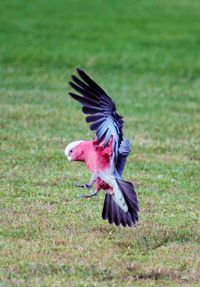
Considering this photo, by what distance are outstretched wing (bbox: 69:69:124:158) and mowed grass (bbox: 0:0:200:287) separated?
2.66 feet

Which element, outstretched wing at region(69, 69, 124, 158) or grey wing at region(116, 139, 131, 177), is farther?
grey wing at region(116, 139, 131, 177)

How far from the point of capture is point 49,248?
20.8 ft

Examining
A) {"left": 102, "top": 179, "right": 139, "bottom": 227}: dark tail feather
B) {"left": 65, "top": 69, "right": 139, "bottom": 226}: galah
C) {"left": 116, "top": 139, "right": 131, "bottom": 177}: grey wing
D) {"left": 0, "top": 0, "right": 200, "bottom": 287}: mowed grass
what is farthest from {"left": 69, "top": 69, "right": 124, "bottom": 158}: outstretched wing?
{"left": 0, "top": 0, "right": 200, "bottom": 287}: mowed grass

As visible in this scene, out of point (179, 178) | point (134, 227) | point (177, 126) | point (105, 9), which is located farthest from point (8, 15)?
point (134, 227)

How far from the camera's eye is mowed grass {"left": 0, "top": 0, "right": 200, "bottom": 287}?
6094mm

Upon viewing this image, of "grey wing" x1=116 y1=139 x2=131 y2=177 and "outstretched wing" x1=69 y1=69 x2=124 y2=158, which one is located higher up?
"outstretched wing" x1=69 y1=69 x2=124 y2=158

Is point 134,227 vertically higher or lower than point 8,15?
lower

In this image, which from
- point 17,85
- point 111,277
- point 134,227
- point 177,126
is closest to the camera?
point 111,277

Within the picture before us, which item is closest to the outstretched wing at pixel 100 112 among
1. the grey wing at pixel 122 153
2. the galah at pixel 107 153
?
the galah at pixel 107 153

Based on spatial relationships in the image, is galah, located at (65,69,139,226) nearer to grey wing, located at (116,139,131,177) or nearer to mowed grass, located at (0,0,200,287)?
grey wing, located at (116,139,131,177)

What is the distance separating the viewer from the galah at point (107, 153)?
633 centimetres

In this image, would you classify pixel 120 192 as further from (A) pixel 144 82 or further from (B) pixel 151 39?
(B) pixel 151 39

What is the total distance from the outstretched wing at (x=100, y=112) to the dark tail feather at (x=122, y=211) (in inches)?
13.2

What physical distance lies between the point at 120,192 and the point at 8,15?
1473cm
